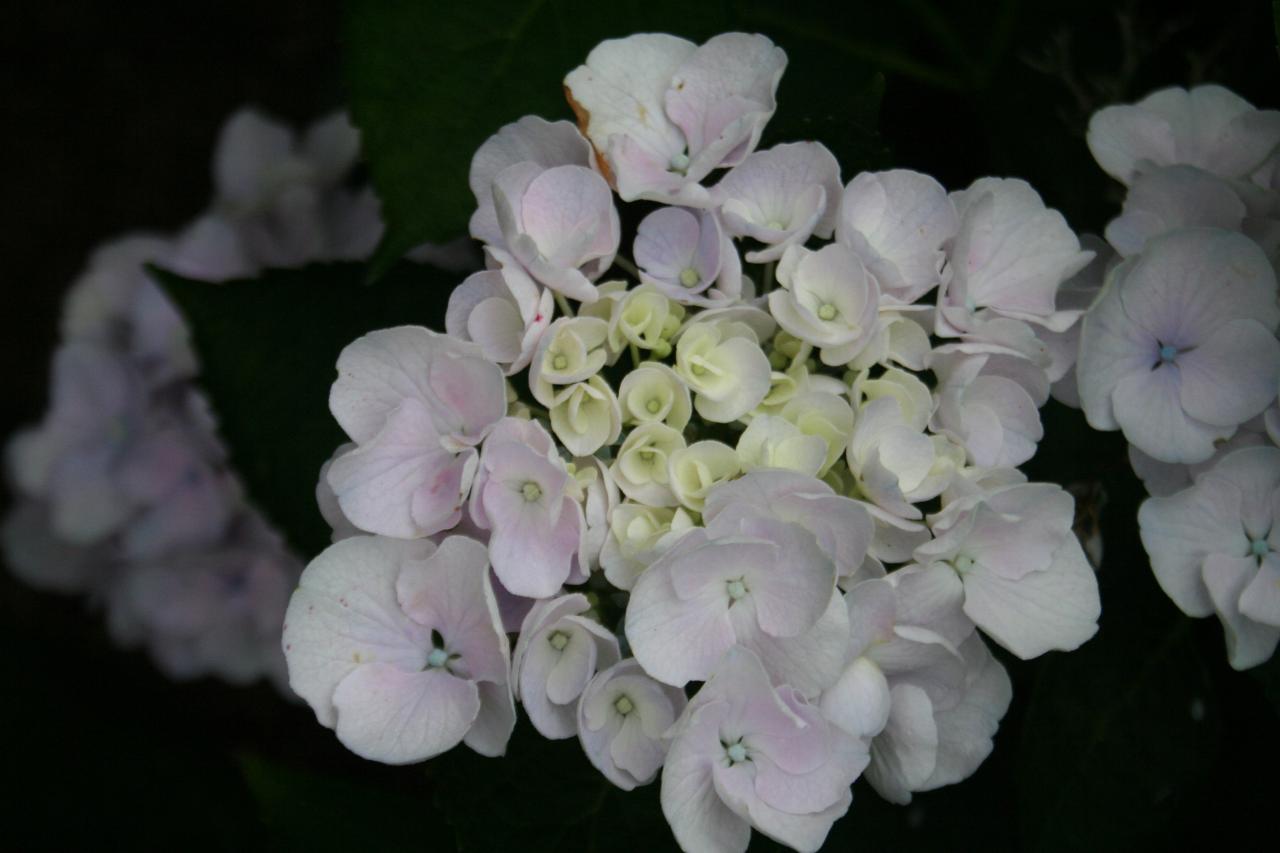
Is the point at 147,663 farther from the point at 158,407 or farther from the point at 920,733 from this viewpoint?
the point at 920,733

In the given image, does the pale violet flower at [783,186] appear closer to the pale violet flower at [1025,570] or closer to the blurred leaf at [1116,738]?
the pale violet flower at [1025,570]

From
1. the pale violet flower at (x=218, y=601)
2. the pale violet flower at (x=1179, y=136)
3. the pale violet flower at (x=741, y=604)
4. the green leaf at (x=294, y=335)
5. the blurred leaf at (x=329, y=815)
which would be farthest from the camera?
the pale violet flower at (x=218, y=601)

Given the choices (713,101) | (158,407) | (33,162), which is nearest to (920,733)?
(713,101)

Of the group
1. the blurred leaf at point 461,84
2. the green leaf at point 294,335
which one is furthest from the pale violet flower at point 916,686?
the green leaf at point 294,335

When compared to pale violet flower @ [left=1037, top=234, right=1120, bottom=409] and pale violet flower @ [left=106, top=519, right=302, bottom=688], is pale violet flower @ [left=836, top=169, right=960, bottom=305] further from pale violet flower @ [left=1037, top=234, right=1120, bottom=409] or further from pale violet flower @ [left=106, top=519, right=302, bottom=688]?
pale violet flower @ [left=106, top=519, right=302, bottom=688]

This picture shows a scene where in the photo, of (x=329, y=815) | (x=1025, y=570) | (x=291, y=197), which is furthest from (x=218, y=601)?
(x=1025, y=570)

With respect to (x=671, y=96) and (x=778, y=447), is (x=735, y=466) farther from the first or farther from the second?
(x=671, y=96)
